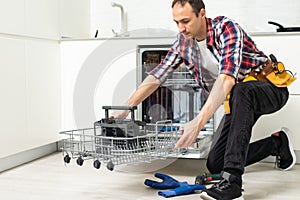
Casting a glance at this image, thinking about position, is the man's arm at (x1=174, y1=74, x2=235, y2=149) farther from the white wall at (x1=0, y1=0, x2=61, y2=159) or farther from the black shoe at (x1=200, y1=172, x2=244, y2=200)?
the white wall at (x1=0, y1=0, x2=61, y2=159)

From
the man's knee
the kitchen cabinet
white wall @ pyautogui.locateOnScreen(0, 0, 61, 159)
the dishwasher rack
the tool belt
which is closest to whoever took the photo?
the dishwasher rack

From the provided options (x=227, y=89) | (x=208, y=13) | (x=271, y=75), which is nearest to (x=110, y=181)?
(x=227, y=89)

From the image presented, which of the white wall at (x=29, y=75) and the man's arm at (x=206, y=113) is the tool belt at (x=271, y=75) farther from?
the white wall at (x=29, y=75)

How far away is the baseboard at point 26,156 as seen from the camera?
2.39 m

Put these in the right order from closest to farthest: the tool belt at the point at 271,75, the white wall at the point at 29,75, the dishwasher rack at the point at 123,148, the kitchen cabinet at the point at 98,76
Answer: the dishwasher rack at the point at 123,148 < the tool belt at the point at 271,75 < the white wall at the point at 29,75 < the kitchen cabinet at the point at 98,76

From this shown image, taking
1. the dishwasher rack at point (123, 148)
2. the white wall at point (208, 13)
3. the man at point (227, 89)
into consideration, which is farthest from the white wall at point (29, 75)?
the dishwasher rack at point (123, 148)

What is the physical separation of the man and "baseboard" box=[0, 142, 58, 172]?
0.83 meters

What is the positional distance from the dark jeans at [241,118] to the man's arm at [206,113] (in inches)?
5.2

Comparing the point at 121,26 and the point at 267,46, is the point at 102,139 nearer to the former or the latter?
the point at 267,46

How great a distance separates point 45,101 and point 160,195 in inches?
44.8

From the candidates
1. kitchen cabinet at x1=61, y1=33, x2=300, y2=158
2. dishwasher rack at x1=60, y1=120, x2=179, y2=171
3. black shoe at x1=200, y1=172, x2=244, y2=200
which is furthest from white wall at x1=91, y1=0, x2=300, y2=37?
dishwasher rack at x1=60, y1=120, x2=179, y2=171

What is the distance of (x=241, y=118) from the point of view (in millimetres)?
1799

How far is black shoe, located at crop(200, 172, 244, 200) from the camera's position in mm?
1696

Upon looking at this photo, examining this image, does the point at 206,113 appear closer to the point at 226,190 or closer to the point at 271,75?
the point at 226,190
